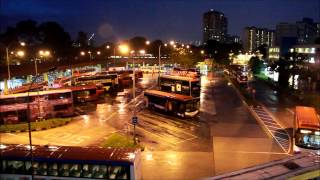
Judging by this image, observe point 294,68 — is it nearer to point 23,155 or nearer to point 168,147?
point 168,147

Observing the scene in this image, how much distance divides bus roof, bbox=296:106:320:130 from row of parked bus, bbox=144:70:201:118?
11672mm

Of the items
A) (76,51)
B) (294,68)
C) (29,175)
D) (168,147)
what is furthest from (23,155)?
(76,51)

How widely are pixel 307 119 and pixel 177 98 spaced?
14.7 meters

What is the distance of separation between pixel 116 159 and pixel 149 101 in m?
24.2

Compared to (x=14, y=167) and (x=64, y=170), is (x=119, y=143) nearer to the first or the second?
(x=64, y=170)

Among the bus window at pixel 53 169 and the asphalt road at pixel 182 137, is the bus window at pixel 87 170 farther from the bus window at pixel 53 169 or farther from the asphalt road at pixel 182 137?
the asphalt road at pixel 182 137

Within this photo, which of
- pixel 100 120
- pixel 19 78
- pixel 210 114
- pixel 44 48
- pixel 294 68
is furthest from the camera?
pixel 44 48

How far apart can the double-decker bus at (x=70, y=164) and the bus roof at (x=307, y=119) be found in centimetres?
1197

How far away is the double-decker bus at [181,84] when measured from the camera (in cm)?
4188

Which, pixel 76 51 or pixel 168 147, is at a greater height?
pixel 76 51

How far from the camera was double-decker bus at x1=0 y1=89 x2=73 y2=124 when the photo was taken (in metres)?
34.2

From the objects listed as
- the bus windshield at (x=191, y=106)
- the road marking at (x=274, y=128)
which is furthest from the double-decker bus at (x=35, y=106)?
the road marking at (x=274, y=128)

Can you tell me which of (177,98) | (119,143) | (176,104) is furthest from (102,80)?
(119,143)

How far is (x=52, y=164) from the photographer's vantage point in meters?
17.7
